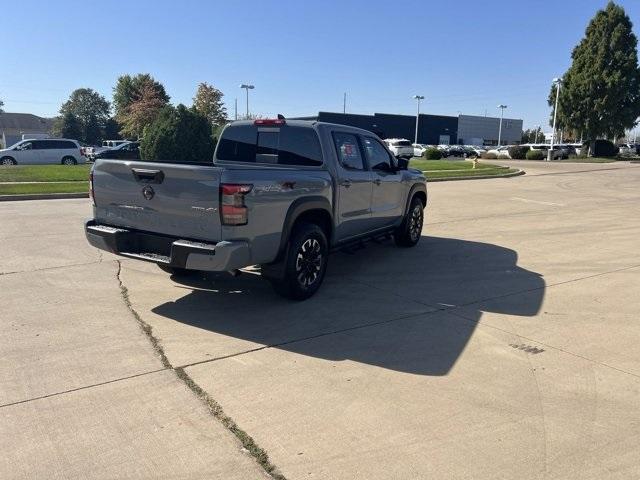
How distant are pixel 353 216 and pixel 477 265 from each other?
2.20 metres

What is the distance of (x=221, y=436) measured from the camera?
3.22 m

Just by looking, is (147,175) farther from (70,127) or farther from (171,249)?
(70,127)

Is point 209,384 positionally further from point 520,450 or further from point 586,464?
point 586,464

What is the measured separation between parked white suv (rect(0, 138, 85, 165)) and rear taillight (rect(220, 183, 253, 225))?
31467 millimetres

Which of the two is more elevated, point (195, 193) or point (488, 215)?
point (195, 193)

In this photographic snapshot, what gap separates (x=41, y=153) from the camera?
105 ft

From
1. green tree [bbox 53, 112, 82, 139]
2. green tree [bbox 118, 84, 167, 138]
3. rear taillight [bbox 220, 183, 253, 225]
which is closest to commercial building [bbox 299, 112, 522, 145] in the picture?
green tree [bbox 118, 84, 167, 138]

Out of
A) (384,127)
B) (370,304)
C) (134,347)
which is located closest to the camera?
(134,347)

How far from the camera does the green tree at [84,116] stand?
94.2 m

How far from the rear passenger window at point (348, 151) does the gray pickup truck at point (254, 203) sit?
0.02 meters

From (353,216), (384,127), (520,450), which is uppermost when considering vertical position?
(384,127)

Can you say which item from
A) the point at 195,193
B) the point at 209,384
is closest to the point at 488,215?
the point at 195,193

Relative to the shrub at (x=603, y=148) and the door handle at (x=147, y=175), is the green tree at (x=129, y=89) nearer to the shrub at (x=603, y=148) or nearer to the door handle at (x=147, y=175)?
the shrub at (x=603, y=148)

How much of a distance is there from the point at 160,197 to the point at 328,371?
2.33 meters
